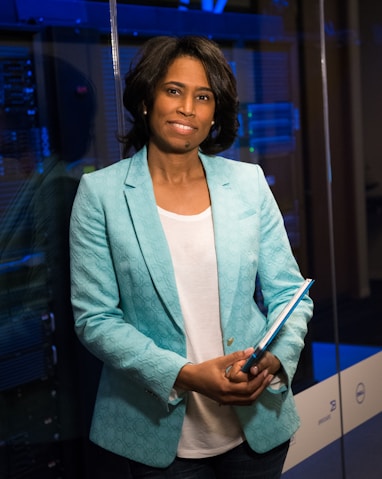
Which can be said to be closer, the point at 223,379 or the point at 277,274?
the point at 223,379

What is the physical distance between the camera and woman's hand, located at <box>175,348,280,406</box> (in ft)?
5.76

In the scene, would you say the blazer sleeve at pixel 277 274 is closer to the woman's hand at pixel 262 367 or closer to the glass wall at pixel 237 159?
the woman's hand at pixel 262 367

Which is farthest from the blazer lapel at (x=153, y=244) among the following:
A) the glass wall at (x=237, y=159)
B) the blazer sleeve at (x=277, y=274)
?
the glass wall at (x=237, y=159)

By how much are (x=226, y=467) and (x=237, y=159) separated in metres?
1.48

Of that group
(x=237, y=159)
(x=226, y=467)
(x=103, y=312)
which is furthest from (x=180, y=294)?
(x=237, y=159)

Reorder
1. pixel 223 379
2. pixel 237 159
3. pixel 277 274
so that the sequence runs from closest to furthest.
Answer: pixel 223 379 < pixel 277 274 < pixel 237 159

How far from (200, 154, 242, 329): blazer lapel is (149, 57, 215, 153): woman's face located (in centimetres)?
13

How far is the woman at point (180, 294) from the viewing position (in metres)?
1.83

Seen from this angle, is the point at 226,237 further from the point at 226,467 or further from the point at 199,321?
the point at 226,467

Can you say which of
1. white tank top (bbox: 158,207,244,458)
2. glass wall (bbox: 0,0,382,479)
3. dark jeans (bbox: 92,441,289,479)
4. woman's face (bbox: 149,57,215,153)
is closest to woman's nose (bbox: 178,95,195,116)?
woman's face (bbox: 149,57,215,153)

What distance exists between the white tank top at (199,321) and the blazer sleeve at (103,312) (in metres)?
0.10

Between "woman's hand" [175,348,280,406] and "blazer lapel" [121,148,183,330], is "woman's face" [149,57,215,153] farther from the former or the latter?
"woman's hand" [175,348,280,406]

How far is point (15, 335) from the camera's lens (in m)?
2.27

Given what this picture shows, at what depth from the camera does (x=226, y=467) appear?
6.32 feet
